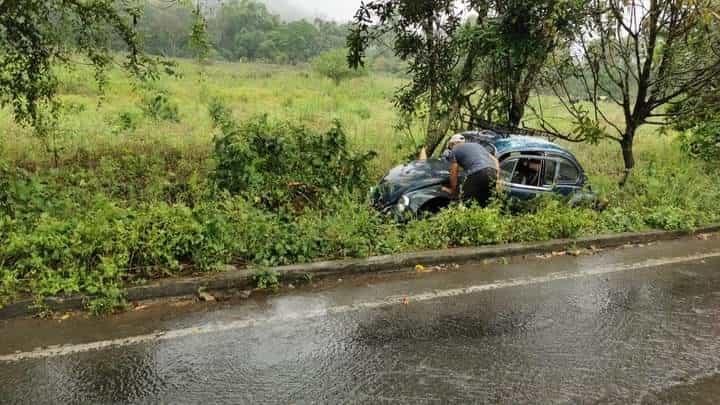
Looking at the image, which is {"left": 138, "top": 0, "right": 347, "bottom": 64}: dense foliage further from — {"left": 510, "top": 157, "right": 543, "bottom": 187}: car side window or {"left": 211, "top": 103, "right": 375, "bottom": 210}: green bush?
{"left": 510, "top": 157, "right": 543, "bottom": 187}: car side window

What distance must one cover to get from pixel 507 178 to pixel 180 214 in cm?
465

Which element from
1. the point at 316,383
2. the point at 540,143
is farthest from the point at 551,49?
the point at 316,383

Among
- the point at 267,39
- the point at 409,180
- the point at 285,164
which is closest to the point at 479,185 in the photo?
the point at 409,180

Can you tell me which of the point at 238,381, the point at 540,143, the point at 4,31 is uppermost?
the point at 4,31

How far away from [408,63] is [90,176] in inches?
233

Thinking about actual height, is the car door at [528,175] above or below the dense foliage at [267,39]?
below

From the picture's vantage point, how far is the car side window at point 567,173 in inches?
319

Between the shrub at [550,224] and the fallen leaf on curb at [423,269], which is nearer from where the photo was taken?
the fallen leaf on curb at [423,269]

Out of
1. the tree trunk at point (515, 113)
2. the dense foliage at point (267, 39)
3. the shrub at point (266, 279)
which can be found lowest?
the shrub at point (266, 279)

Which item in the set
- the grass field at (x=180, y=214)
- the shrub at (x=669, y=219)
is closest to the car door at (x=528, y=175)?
the grass field at (x=180, y=214)

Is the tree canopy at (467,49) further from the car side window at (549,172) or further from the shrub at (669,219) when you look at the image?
the shrub at (669,219)

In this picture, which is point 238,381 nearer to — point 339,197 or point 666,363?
point 666,363

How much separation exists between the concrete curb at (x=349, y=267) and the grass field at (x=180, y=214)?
0.40 ft

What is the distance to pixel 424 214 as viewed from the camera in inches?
284
